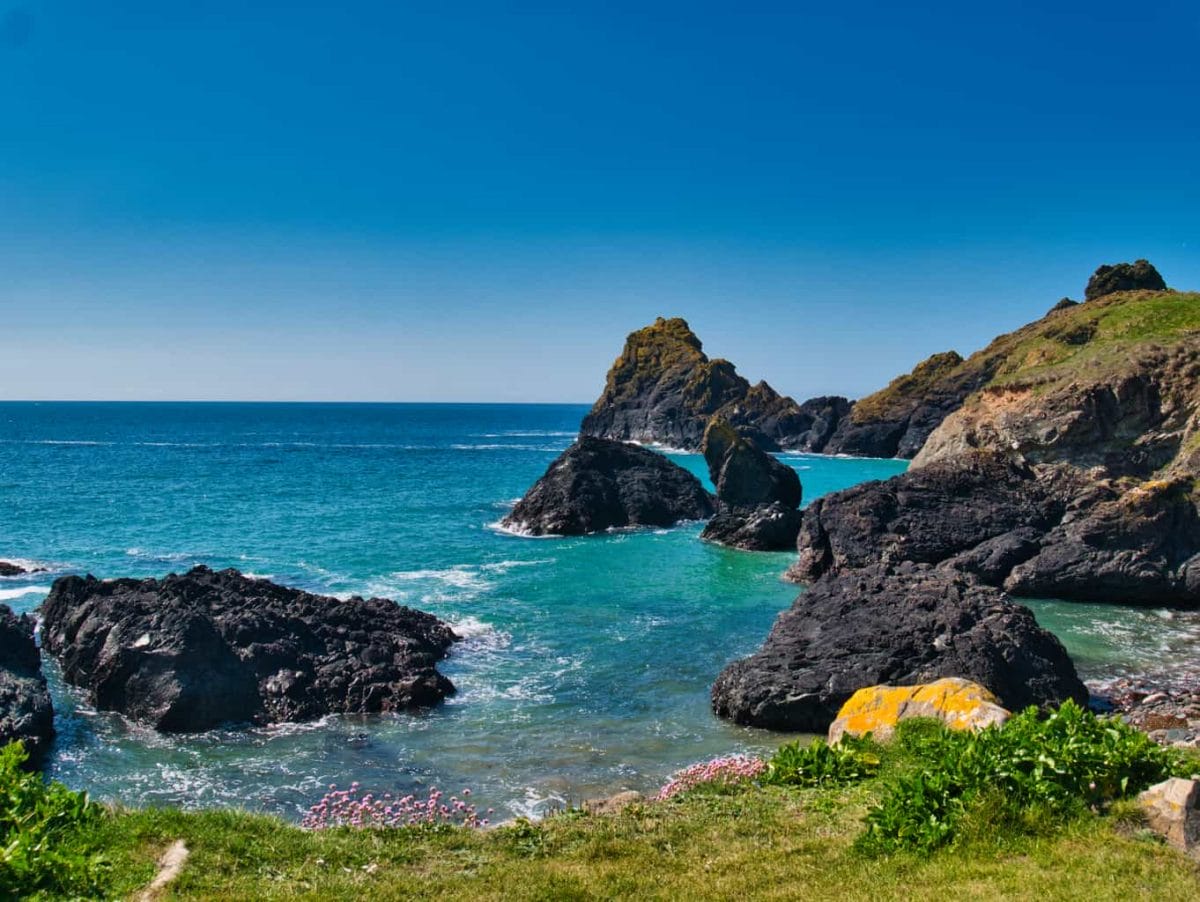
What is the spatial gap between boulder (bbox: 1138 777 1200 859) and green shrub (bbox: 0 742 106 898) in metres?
11.5

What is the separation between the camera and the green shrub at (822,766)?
563 inches

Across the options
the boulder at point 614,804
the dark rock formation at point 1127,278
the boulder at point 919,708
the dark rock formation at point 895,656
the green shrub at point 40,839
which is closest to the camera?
the green shrub at point 40,839

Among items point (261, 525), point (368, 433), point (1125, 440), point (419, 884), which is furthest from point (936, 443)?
point (368, 433)

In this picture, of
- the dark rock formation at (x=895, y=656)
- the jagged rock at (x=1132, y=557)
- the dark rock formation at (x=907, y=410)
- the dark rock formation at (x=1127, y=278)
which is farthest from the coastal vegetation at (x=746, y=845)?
the dark rock formation at (x=907, y=410)

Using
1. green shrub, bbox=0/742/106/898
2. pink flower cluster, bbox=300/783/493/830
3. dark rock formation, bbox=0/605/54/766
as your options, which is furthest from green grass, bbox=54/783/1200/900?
dark rock formation, bbox=0/605/54/766

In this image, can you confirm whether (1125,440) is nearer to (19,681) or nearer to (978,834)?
(978,834)

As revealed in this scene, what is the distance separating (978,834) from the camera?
1028 centimetres

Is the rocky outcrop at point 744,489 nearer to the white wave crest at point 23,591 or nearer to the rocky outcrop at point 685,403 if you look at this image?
the white wave crest at point 23,591

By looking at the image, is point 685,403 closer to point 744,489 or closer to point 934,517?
point 744,489

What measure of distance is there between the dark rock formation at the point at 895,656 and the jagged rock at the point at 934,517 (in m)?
14.9

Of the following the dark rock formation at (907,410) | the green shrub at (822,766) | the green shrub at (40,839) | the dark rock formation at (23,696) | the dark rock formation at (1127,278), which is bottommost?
the dark rock formation at (23,696)

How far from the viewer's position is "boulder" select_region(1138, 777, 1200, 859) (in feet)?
32.0

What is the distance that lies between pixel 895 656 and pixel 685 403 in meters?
125

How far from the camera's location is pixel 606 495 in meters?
62.7
